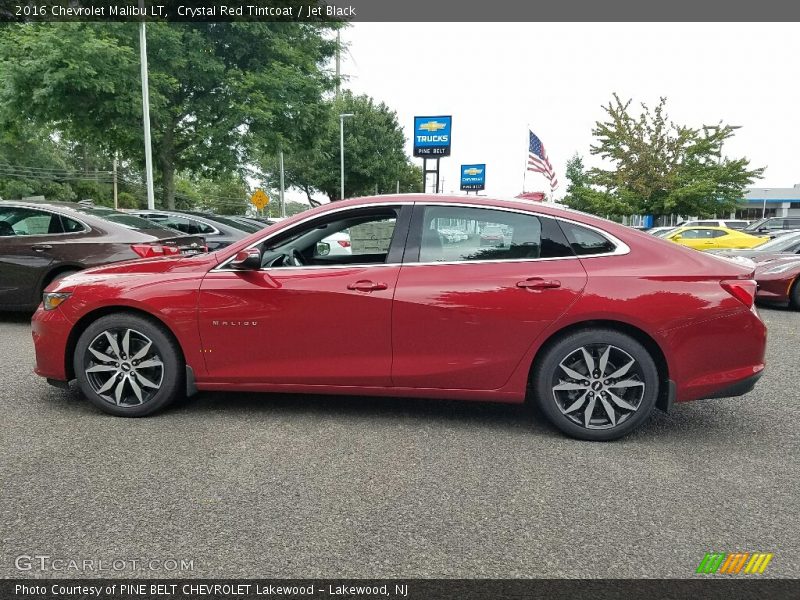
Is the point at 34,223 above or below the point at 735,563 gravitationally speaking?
above

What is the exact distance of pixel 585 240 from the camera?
12.9 feet

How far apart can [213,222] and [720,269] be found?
10.1 m

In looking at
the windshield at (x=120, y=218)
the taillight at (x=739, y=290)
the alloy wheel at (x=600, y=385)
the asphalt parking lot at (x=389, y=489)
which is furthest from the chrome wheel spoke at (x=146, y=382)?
the windshield at (x=120, y=218)

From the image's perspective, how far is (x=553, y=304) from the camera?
3775 millimetres

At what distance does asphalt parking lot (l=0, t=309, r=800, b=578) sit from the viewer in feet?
8.39

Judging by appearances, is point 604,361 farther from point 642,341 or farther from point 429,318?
point 429,318

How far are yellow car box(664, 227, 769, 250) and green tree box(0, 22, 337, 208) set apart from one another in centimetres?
1329

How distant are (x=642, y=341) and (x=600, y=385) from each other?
1.25 ft

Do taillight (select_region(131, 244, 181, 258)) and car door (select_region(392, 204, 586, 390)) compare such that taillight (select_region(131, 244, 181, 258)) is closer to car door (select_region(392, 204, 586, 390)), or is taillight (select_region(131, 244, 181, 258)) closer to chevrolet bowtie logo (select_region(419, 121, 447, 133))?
car door (select_region(392, 204, 586, 390))

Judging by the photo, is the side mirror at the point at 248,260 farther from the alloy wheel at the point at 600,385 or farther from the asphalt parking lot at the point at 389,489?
the alloy wheel at the point at 600,385

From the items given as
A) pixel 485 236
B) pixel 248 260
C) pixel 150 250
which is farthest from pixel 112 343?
pixel 150 250

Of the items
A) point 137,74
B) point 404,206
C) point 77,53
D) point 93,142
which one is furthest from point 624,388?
point 93,142

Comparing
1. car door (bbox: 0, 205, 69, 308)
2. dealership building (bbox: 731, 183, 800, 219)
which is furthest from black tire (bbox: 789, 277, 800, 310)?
dealership building (bbox: 731, 183, 800, 219)
